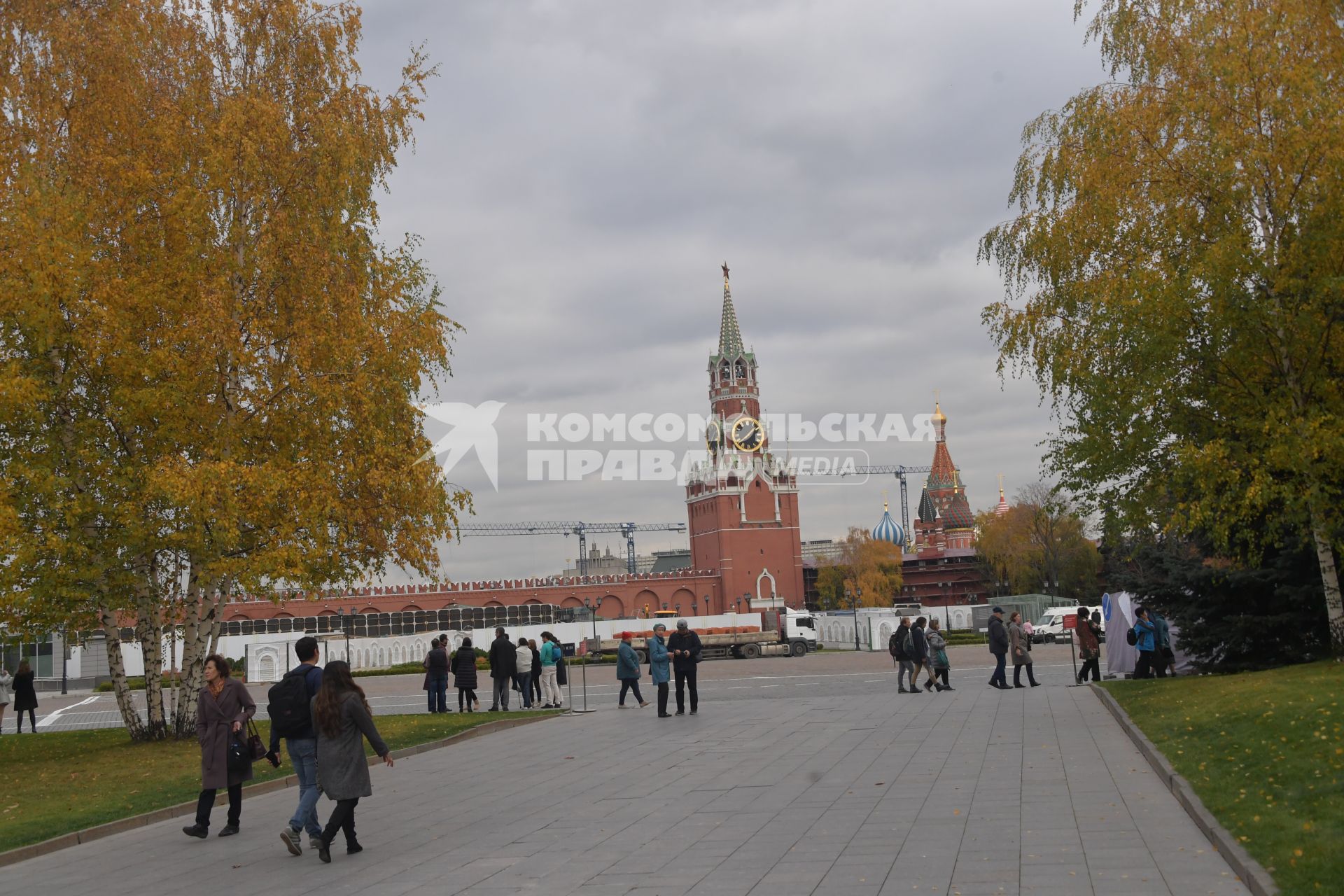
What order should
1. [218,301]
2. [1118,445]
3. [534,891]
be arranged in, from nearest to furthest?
[534,891]
[218,301]
[1118,445]

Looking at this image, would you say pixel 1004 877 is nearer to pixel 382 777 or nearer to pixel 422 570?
pixel 382 777

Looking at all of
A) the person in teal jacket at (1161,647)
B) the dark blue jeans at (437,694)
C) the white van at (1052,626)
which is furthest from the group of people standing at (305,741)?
the white van at (1052,626)

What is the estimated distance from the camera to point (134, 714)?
1908 cm

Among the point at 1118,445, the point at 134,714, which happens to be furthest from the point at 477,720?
the point at 1118,445

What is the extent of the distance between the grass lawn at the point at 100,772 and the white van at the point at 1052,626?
35532 mm

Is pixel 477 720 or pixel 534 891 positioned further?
pixel 477 720

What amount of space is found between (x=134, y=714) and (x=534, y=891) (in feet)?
47.0

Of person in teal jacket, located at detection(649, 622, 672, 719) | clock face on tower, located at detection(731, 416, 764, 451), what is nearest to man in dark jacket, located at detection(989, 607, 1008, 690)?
person in teal jacket, located at detection(649, 622, 672, 719)

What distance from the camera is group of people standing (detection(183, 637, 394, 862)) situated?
8742 mm

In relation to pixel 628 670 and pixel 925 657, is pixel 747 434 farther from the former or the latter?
pixel 628 670

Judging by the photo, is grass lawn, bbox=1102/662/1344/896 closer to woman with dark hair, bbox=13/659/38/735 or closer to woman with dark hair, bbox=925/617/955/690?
woman with dark hair, bbox=925/617/955/690

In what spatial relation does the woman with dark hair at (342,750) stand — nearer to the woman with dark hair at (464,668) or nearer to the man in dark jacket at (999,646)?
the woman with dark hair at (464,668)

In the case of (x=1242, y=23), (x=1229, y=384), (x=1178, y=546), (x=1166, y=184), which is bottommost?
(x=1178, y=546)

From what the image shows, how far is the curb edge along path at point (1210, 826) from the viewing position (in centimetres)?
644
